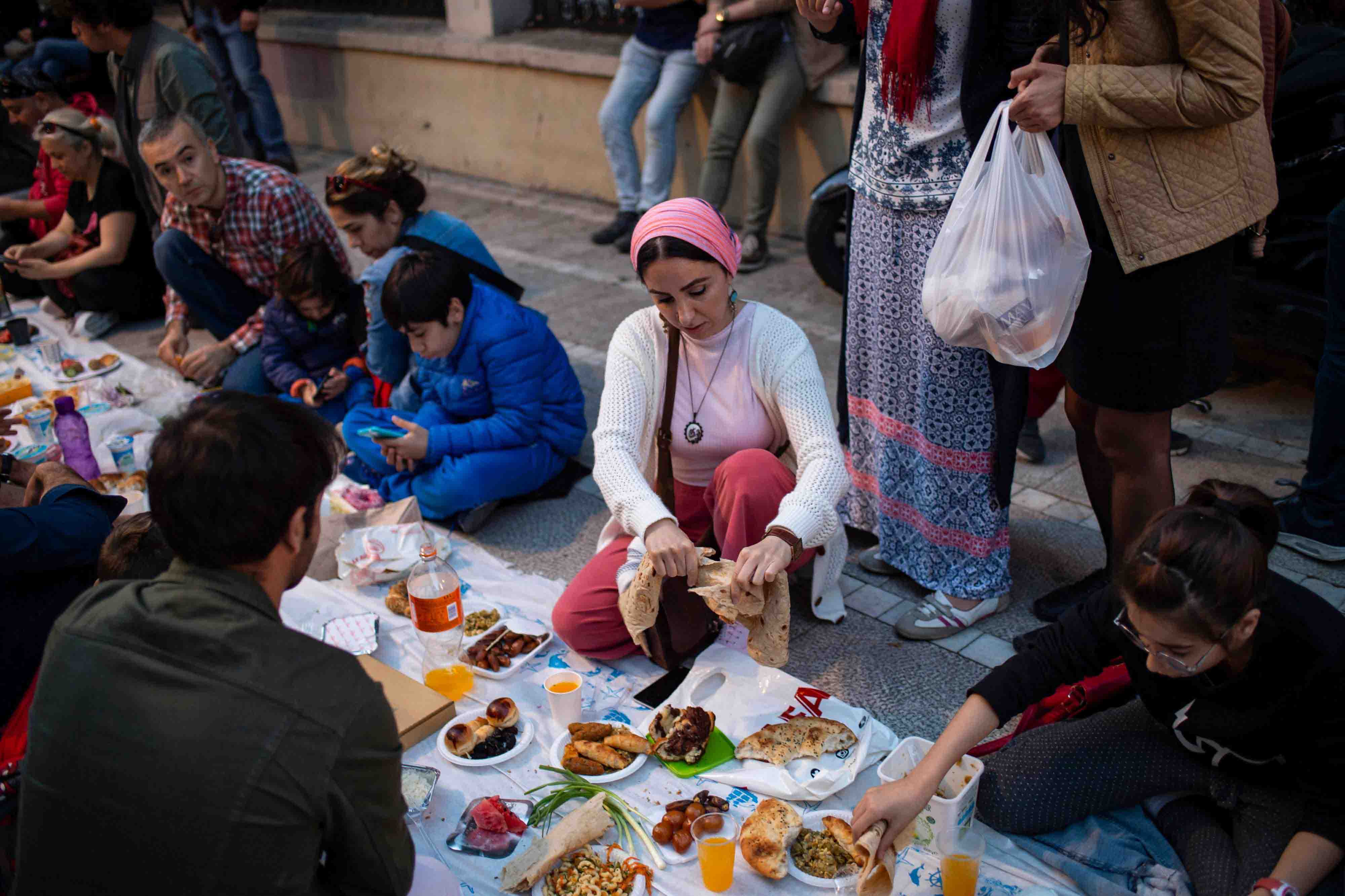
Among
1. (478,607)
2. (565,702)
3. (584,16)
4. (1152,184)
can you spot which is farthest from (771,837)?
(584,16)

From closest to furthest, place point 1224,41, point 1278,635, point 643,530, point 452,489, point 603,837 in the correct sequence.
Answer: point 1278,635 < point 1224,41 < point 603,837 < point 643,530 < point 452,489

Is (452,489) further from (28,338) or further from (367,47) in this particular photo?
(367,47)

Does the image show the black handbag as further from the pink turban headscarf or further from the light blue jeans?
the pink turban headscarf

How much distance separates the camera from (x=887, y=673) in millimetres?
2967

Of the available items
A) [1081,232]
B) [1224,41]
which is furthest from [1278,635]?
[1224,41]

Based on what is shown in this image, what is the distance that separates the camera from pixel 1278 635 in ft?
6.34

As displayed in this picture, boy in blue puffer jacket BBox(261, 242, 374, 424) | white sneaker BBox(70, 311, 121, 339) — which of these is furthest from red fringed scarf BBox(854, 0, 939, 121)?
white sneaker BBox(70, 311, 121, 339)

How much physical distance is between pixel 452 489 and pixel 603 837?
5.44 ft

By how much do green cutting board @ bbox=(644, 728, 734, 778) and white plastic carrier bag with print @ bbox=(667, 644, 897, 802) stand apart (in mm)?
15

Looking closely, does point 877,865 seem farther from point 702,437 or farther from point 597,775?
point 702,437

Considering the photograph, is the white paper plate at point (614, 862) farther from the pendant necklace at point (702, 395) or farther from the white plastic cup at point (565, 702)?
the pendant necklace at point (702, 395)

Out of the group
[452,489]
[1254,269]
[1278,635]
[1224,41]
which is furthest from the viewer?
[1254,269]

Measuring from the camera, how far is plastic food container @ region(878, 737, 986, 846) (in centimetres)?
210

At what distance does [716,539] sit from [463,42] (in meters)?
6.14
